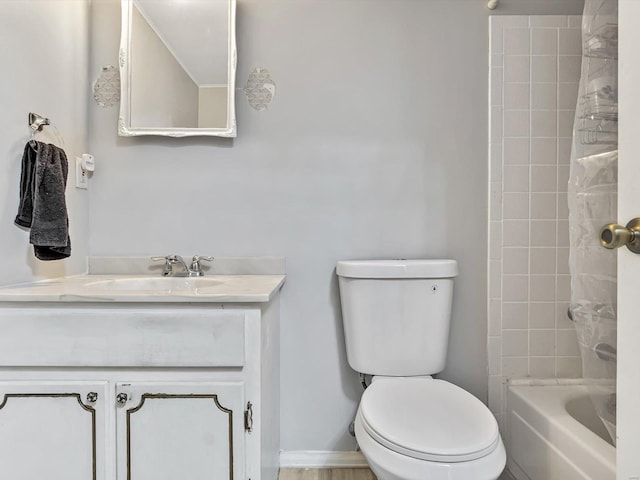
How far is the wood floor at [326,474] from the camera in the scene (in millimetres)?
1453

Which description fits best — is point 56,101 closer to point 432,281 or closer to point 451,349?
point 432,281

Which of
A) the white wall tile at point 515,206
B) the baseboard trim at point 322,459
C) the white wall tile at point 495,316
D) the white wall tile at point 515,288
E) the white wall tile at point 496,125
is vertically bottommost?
the baseboard trim at point 322,459

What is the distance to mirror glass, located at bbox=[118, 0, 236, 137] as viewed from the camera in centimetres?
148

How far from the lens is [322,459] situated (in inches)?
59.6

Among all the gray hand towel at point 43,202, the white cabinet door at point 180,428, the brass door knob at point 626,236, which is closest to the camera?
the brass door knob at point 626,236

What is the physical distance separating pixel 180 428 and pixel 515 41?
172 centimetres

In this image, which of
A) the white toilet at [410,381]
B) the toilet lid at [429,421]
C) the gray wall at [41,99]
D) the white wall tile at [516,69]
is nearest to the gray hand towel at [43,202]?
the gray wall at [41,99]

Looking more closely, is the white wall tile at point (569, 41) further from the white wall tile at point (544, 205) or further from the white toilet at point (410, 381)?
the white toilet at point (410, 381)

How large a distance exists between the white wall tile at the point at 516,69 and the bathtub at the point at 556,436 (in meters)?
1.15

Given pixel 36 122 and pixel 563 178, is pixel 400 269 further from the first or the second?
pixel 36 122

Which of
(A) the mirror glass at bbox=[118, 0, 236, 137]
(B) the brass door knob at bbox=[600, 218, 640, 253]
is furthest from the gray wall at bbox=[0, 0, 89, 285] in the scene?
(B) the brass door knob at bbox=[600, 218, 640, 253]

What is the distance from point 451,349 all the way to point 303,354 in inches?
22.7

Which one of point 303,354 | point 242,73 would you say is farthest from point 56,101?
point 303,354

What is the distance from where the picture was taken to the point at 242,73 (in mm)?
1517
